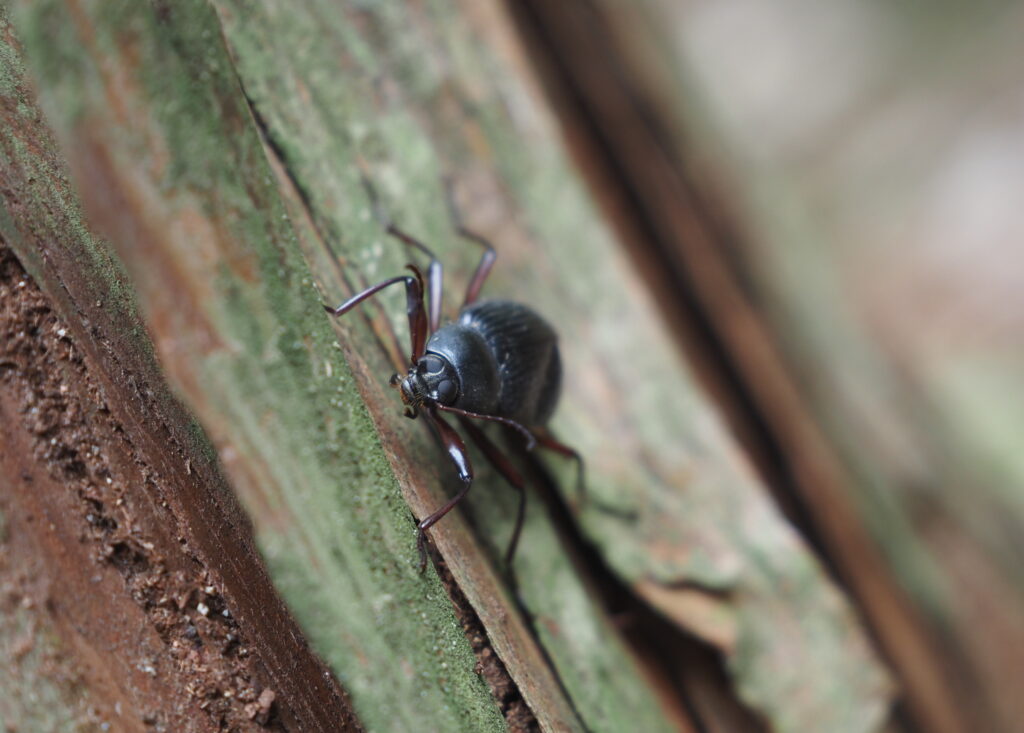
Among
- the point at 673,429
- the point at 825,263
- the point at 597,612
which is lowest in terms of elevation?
the point at 597,612

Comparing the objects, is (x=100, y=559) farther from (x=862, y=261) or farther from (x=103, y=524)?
(x=862, y=261)

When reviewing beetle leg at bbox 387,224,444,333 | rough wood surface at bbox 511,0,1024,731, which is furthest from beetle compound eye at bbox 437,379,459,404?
rough wood surface at bbox 511,0,1024,731

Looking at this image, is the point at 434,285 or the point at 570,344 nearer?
the point at 434,285

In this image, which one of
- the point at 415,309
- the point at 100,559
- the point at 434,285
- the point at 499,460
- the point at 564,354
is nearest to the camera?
the point at 100,559

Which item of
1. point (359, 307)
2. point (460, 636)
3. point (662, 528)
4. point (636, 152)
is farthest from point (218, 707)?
point (636, 152)

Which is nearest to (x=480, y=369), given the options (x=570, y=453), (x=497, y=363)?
(x=497, y=363)

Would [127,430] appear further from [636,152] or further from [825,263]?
[825,263]

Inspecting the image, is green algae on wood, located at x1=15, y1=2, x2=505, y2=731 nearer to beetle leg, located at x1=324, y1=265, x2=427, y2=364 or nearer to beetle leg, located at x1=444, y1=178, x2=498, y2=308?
beetle leg, located at x1=324, y1=265, x2=427, y2=364
